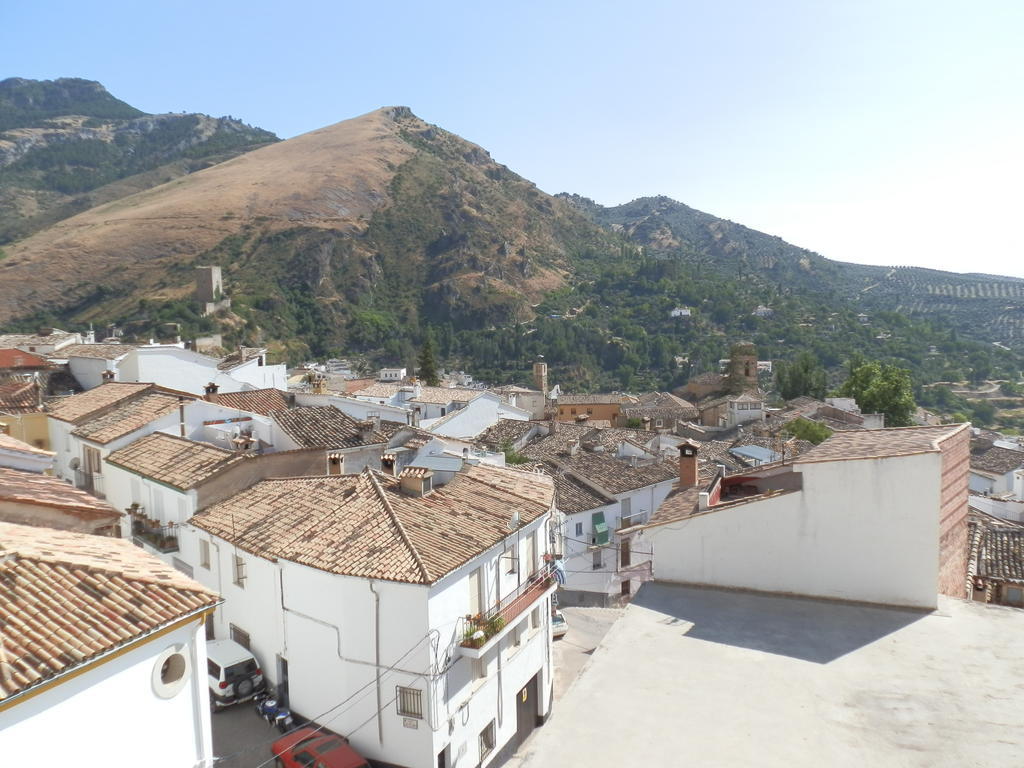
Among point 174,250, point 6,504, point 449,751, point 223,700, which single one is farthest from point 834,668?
point 174,250


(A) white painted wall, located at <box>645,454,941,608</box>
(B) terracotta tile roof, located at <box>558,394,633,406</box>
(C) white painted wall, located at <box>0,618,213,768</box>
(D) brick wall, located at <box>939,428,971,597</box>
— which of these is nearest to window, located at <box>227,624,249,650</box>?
(C) white painted wall, located at <box>0,618,213,768</box>

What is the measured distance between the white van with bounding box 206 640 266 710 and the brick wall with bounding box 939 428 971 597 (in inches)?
518

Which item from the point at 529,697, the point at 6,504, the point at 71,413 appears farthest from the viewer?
the point at 71,413

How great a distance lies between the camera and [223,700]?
48.2ft

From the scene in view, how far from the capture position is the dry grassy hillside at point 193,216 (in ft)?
391

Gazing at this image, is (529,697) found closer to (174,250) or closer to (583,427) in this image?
(583,427)

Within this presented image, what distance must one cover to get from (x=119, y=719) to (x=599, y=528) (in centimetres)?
2379

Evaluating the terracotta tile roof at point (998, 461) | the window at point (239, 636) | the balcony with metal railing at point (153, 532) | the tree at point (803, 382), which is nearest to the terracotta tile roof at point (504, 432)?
the balcony with metal railing at point (153, 532)

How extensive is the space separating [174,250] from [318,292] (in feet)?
94.4

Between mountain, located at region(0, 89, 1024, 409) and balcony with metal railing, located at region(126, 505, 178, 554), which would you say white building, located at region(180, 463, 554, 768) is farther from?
mountain, located at region(0, 89, 1024, 409)

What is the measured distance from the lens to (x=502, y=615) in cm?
1390

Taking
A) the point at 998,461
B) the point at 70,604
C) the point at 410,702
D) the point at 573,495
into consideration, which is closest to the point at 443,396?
the point at 573,495

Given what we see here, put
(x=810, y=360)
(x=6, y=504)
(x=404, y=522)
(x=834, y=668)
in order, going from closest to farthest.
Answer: (x=834, y=668) < (x=6, y=504) < (x=404, y=522) < (x=810, y=360)

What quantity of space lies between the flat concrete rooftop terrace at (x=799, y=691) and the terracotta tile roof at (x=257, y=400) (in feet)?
58.4
